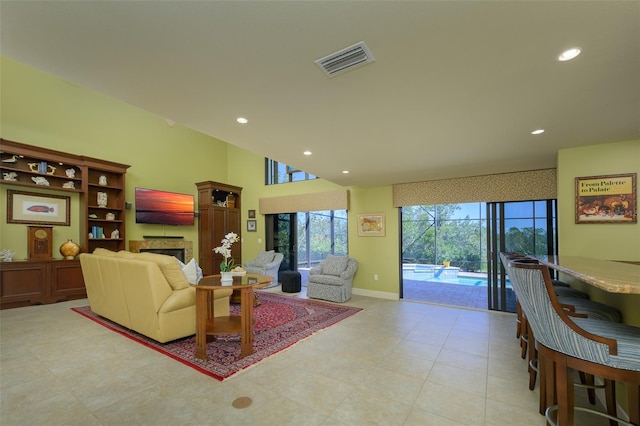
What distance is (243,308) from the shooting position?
9.82 ft

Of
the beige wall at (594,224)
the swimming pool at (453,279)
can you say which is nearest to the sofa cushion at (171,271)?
the beige wall at (594,224)

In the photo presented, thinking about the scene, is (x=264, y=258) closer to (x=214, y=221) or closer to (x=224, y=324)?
(x=214, y=221)

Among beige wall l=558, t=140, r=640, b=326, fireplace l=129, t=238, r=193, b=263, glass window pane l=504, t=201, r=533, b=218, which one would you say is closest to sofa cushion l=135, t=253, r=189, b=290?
fireplace l=129, t=238, r=193, b=263

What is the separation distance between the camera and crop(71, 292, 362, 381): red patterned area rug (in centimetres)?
276

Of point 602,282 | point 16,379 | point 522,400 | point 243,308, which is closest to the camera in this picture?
point 602,282

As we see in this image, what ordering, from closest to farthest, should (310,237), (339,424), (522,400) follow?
(339,424) < (522,400) < (310,237)

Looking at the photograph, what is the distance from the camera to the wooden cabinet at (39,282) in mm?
4562

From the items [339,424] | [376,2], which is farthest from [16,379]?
[376,2]

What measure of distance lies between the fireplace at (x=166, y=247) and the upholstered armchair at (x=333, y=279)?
3.63 m

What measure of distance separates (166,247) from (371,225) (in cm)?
504

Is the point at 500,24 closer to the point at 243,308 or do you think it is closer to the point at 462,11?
the point at 462,11

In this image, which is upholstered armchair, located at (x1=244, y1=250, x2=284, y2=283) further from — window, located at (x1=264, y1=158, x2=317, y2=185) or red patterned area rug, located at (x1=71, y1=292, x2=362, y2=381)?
window, located at (x1=264, y1=158, x2=317, y2=185)

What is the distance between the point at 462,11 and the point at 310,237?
6.49 metres

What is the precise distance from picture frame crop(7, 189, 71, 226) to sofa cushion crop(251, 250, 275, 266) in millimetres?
3922
